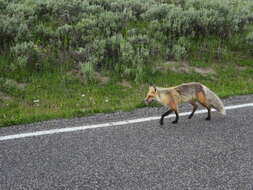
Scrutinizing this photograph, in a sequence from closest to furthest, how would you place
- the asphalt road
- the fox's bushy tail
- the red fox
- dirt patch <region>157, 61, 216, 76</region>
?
the asphalt road → the red fox → the fox's bushy tail → dirt patch <region>157, 61, 216, 76</region>

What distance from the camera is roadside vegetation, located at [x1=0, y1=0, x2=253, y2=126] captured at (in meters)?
7.59

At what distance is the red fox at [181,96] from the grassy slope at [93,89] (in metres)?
0.90

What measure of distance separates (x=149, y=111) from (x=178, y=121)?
70 cm

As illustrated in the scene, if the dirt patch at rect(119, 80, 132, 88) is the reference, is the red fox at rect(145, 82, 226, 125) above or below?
above

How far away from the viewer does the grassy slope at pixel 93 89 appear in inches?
272

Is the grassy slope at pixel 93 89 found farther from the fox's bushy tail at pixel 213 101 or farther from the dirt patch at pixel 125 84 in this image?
the fox's bushy tail at pixel 213 101

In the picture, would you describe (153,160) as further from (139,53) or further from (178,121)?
(139,53)

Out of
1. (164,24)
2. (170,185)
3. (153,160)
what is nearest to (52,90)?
(153,160)

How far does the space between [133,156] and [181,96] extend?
176cm

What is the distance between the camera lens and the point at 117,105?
7316 millimetres

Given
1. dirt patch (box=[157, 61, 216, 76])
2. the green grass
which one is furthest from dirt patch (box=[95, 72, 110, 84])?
dirt patch (box=[157, 61, 216, 76])

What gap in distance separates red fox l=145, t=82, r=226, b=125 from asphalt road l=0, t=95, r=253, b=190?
0.91 ft

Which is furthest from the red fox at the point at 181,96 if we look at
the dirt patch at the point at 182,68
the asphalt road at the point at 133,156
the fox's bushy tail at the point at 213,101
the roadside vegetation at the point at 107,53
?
the dirt patch at the point at 182,68

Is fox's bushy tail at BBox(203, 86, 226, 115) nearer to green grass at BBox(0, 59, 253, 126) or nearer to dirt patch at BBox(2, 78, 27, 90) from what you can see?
→ green grass at BBox(0, 59, 253, 126)
